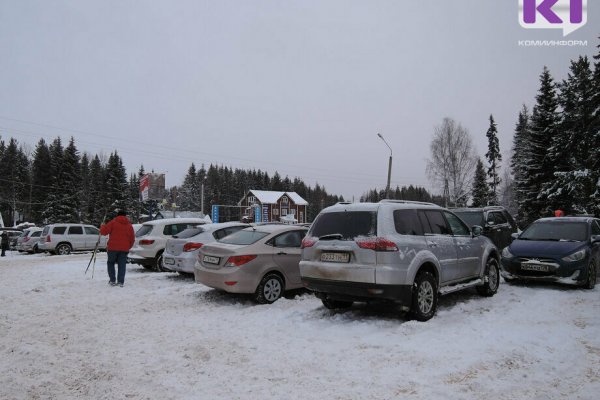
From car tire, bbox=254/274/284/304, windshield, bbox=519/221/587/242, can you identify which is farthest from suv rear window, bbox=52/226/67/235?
windshield, bbox=519/221/587/242

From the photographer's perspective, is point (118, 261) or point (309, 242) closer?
point (309, 242)

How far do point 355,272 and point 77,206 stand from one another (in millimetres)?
58227

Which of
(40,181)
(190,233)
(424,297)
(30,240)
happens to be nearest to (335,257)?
(424,297)

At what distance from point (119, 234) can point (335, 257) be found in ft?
22.1

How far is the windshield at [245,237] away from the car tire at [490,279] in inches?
178

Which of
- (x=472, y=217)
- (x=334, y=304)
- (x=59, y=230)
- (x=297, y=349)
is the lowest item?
(x=297, y=349)

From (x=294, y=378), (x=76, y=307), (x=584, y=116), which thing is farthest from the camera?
(x=584, y=116)

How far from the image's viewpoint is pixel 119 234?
10.7 meters

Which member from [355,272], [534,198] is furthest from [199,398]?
[534,198]

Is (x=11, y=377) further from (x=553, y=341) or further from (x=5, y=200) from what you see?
(x=5, y=200)

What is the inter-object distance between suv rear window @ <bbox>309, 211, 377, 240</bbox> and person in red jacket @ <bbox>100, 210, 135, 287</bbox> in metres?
5.96

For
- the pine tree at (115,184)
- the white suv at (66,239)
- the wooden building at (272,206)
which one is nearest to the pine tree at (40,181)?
the pine tree at (115,184)

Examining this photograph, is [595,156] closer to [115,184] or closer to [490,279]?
[490,279]

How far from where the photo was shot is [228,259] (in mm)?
7988
